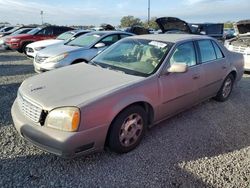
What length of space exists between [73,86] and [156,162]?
1.42m

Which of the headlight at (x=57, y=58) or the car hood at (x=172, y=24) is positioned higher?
the car hood at (x=172, y=24)

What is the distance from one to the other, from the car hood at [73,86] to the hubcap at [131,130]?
0.47 m

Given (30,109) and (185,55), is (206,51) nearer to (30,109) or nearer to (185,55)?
(185,55)

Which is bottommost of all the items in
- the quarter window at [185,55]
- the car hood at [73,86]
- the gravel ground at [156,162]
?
the gravel ground at [156,162]

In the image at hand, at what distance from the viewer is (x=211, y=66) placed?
4535 mm

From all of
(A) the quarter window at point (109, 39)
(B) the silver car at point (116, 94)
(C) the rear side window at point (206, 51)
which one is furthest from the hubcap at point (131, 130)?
(A) the quarter window at point (109, 39)

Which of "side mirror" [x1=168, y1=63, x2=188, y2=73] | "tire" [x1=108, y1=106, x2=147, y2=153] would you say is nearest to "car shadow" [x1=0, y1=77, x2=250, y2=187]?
"tire" [x1=108, y1=106, x2=147, y2=153]

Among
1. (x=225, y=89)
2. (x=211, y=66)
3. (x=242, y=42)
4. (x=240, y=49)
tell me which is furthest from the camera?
(x=242, y=42)

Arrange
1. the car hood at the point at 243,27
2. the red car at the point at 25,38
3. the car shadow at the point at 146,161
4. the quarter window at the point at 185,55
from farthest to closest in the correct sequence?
the red car at the point at 25,38, the car hood at the point at 243,27, the quarter window at the point at 185,55, the car shadow at the point at 146,161

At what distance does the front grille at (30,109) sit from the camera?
8.97ft

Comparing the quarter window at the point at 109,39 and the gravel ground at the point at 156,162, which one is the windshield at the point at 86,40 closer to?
A: the quarter window at the point at 109,39

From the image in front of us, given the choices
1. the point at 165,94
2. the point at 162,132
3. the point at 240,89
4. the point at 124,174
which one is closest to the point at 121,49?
the point at 165,94

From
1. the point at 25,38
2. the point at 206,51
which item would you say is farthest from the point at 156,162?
the point at 25,38

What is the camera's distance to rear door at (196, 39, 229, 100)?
4.38 m
